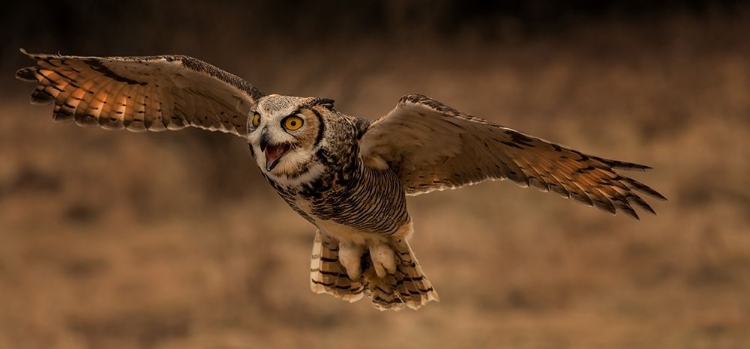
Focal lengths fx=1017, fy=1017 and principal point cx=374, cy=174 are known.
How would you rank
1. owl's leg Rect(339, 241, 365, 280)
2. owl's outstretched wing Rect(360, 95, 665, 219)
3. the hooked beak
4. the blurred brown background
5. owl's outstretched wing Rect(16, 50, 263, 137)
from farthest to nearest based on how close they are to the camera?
the blurred brown background → owl's leg Rect(339, 241, 365, 280) → owl's outstretched wing Rect(16, 50, 263, 137) → owl's outstretched wing Rect(360, 95, 665, 219) → the hooked beak

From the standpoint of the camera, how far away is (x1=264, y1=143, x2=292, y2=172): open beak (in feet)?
7.64

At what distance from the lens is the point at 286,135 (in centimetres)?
231

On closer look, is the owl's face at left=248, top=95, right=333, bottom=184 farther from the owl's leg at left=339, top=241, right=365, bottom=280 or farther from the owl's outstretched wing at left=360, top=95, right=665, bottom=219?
the owl's leg at left=339, top=241, right=365, bottom=280

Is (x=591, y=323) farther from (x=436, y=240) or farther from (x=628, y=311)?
(x=436, y=240)

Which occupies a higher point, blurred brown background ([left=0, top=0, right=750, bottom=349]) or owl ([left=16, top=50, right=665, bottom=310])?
blurred brown background ([left=0, top=0, right=750, bottom=349])

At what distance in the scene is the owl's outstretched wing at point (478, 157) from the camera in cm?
246

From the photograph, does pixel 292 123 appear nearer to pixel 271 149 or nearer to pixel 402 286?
pixel 271 149

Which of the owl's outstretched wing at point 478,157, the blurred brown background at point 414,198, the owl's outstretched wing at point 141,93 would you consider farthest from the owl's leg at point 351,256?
the blurred brown background at point 414,198

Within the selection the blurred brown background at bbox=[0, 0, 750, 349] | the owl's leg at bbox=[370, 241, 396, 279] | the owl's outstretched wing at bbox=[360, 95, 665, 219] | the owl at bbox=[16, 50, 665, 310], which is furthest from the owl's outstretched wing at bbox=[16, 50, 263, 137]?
the blurred brown background at bbox=[0, 0, 750, 349]

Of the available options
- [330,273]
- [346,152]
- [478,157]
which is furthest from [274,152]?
[330,273]

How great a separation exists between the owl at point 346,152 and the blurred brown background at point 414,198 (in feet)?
6.87

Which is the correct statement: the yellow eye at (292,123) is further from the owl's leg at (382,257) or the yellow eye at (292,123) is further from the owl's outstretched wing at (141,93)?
the owl's leg at (382,257)

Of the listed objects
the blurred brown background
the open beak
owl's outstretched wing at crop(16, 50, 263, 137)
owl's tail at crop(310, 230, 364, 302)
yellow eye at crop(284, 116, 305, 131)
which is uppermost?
the blurred brown background

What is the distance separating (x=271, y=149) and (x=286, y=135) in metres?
0.05
